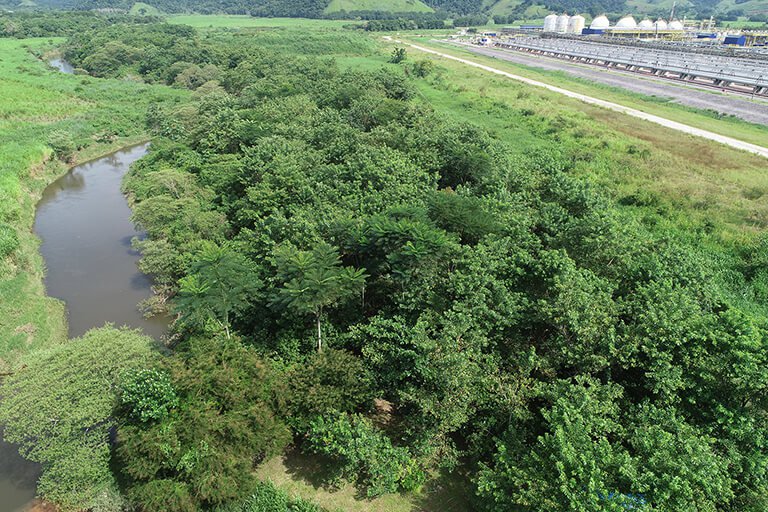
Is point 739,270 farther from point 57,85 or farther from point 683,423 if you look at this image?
point 57,85

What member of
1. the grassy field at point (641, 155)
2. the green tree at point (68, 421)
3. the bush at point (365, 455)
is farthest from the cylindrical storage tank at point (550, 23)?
the green tree at point (68, 421)

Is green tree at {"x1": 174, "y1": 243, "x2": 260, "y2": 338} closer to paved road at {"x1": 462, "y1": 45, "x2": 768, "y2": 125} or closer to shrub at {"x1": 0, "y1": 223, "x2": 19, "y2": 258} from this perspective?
shrub at {"x1": 0, "y1": 223, "x2": 19, "y2": 258}

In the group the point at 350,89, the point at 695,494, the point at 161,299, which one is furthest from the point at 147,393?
the point at 350,89

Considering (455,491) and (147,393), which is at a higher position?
(147,393)

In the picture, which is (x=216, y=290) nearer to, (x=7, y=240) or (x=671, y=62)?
(x=7, y=240)

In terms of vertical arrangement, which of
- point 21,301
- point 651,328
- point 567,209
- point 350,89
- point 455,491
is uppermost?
point 350,89

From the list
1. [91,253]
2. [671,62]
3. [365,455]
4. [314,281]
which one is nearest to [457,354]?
[365,455]

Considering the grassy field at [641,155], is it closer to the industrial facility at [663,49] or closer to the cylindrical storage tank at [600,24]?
the industrial facility at [663,49]
